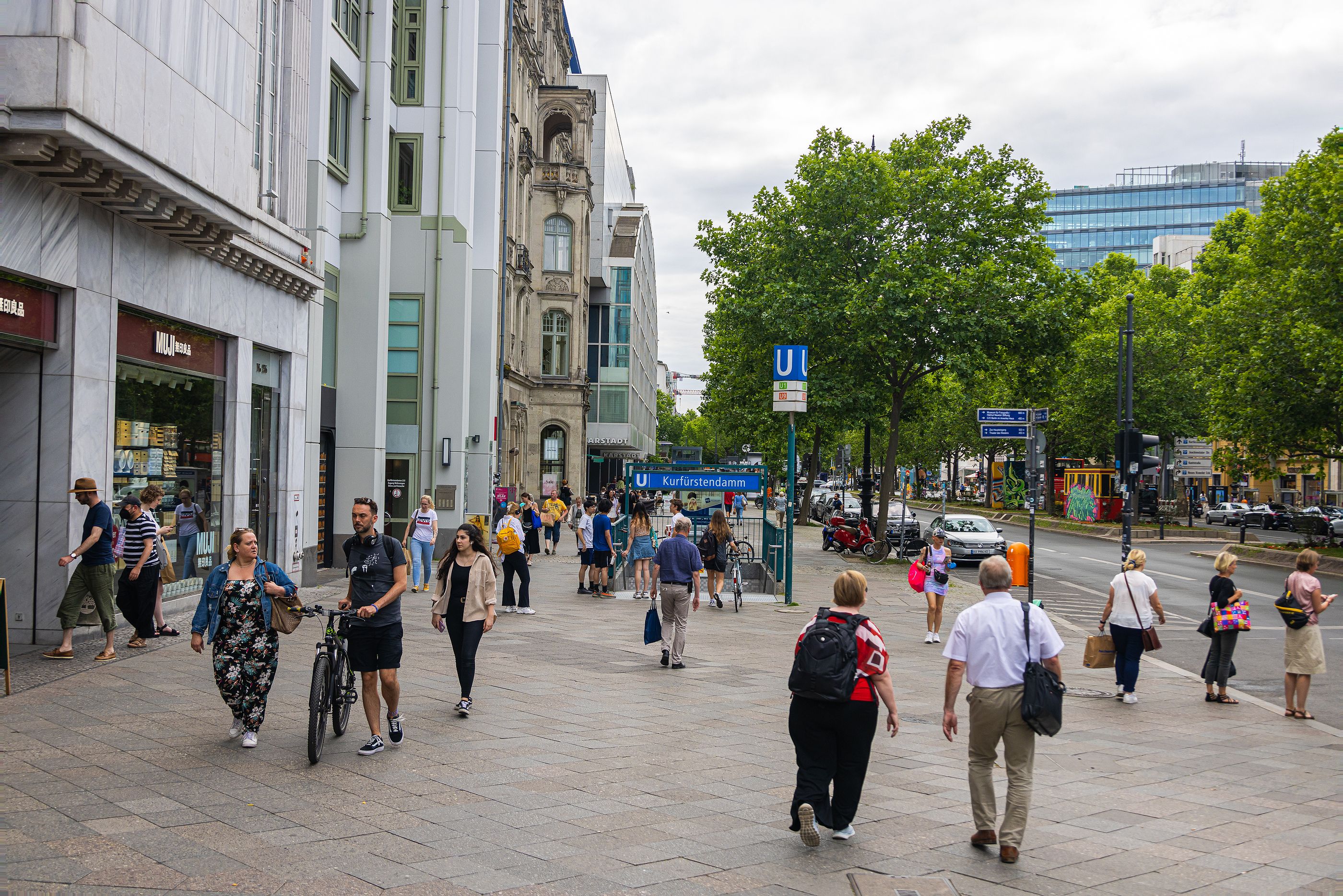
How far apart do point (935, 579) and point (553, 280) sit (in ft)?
107

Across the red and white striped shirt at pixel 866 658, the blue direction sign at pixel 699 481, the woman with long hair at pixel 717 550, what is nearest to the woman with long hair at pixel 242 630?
the red and white striped shirt at pixel 866 658

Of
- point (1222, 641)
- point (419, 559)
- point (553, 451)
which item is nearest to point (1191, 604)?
point (1222, 641)

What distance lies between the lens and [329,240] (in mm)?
21156

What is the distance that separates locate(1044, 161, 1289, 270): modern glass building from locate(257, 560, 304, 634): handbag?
142523 millimetres

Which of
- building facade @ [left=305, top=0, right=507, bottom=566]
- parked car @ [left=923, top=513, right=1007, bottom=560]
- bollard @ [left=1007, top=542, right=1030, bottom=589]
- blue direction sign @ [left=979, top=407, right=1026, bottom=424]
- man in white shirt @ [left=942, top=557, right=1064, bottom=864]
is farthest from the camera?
parked car @ [left=923, top=513, right=1007, bottom=560]

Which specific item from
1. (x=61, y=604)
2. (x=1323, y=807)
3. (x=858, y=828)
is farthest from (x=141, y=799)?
(x=1323, y=807)

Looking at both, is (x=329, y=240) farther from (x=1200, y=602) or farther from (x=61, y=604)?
(x=1200, y=602)

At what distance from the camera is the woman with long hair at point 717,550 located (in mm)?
18281

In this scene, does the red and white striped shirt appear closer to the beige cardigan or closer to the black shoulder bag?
the black shoulder bag

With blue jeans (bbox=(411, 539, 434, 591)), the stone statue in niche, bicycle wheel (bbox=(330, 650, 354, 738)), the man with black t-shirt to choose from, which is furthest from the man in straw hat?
the stone statue in niche

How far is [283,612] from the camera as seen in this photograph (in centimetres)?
774

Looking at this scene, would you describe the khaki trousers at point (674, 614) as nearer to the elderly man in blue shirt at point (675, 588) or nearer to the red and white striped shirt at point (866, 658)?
the elderly man in blue shirt at point (675, 588)

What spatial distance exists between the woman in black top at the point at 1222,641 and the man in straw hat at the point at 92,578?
36.1 feet

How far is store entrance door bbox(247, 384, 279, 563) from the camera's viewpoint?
16.7 m
